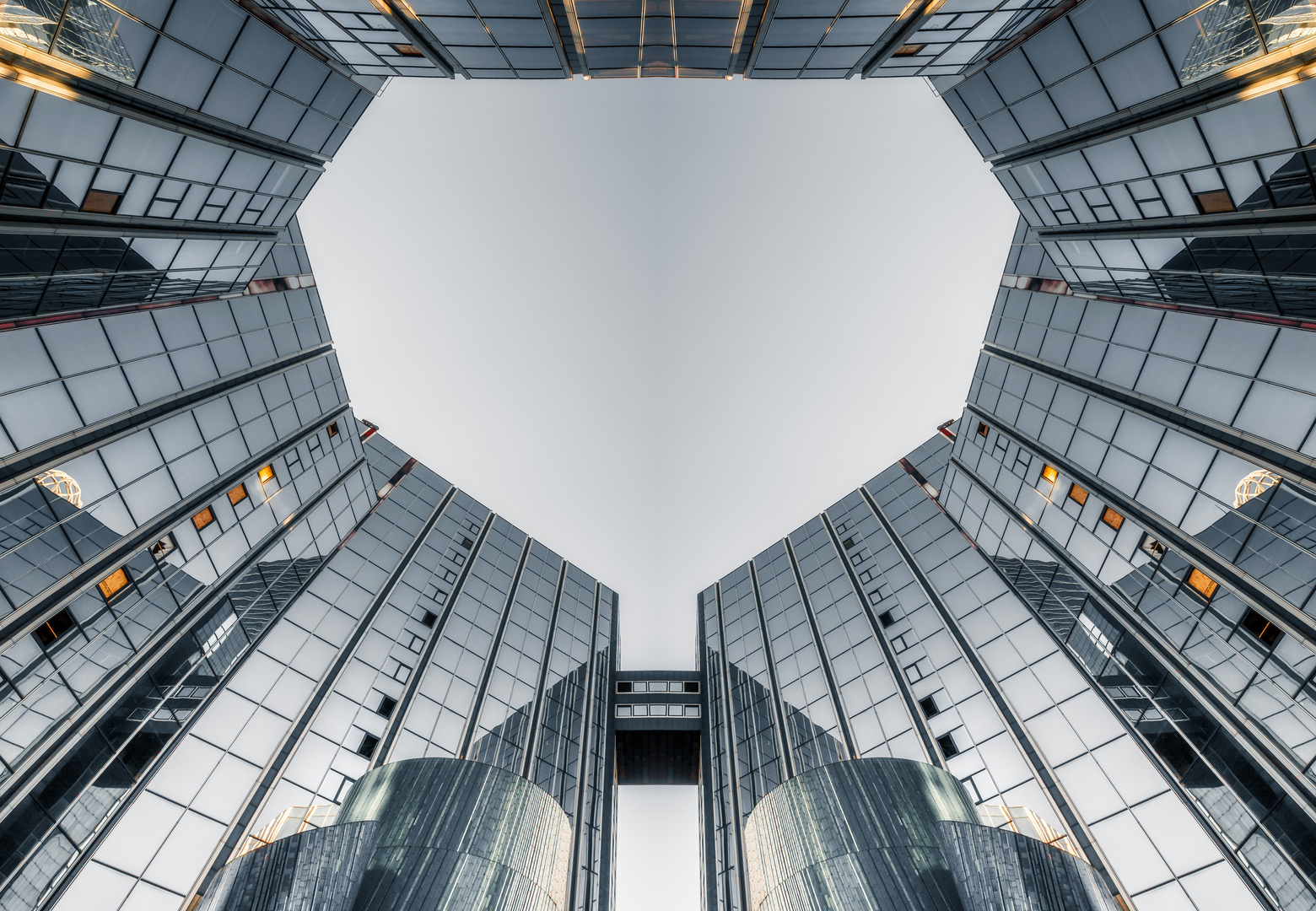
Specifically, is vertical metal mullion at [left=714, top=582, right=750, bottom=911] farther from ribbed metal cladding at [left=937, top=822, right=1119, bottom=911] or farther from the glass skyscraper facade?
ribbed metal cladding at [left=937, top=822, right=1119, bottom=911]

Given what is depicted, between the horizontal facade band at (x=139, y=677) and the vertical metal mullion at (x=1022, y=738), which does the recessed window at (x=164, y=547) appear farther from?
the vertical metal mullion at (x=1022, y=738)

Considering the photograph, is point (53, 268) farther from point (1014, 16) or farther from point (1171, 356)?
point (1171, 356)

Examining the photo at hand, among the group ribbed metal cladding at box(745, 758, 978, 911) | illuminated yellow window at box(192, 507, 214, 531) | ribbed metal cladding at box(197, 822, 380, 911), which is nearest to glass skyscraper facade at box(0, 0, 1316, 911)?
illuminated yellow window at box(192, 507, 214, 531)

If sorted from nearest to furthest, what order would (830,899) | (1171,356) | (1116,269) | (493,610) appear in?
(830,899) → (1171,356) → (1116,269) → (493,610)

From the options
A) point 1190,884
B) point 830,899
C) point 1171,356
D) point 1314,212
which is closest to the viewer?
point 830,899

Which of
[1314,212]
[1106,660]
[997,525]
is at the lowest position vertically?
[1106,660]

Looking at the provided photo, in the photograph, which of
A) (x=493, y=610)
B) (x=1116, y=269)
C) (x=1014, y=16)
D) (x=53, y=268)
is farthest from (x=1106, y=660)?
(x=53, y=268)

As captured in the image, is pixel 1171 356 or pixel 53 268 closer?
pixel 53 268
